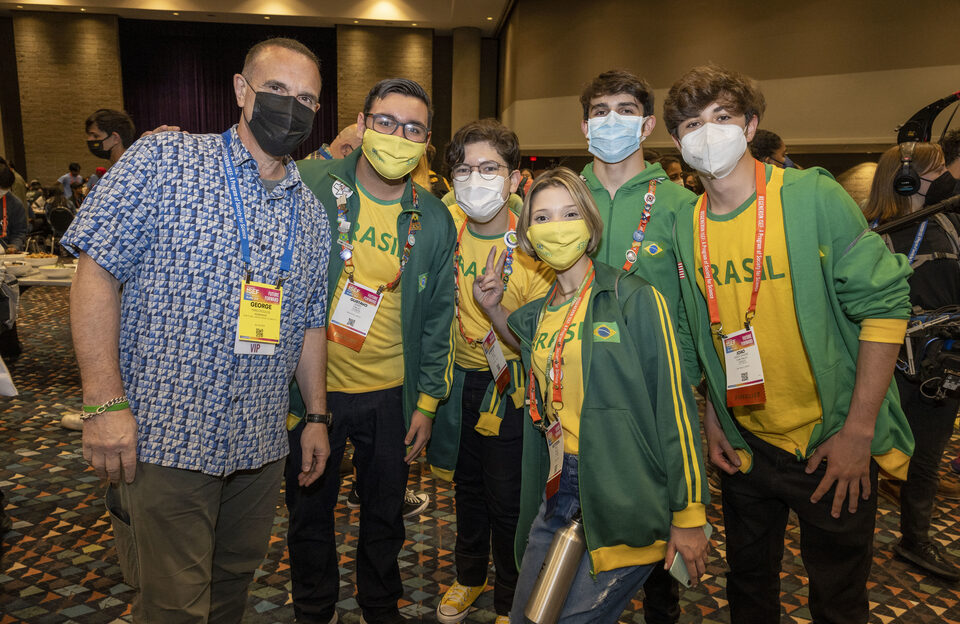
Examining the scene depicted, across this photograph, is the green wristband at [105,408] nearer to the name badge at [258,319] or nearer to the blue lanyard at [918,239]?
the name badge at [258,319]

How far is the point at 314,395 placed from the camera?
206 cm

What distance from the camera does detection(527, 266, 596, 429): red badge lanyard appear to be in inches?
71.9

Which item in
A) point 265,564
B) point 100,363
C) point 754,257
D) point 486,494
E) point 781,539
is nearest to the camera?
point 100,363

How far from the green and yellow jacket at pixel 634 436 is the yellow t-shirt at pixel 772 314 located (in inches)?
11.4

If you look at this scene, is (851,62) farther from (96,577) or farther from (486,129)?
(96,577)

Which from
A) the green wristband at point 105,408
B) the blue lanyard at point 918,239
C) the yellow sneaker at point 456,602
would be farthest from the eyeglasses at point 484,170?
the blue lanyard at point 918,239

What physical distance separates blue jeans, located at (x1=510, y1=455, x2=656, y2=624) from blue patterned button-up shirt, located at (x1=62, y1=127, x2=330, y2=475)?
34.0 inches

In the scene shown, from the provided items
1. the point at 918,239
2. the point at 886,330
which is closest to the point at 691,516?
the point at 886,330

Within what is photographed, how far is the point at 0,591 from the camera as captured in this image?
8.78ft

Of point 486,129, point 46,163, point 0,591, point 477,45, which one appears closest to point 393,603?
point 0,591

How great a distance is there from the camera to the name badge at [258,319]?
166cm

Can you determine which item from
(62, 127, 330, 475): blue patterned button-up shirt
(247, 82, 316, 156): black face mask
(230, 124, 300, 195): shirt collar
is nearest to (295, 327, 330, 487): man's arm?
(62, 127, 330, 475): blue patterned button-up shirt

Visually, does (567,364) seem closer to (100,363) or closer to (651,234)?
(651,234)

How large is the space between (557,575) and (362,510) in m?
1.04
